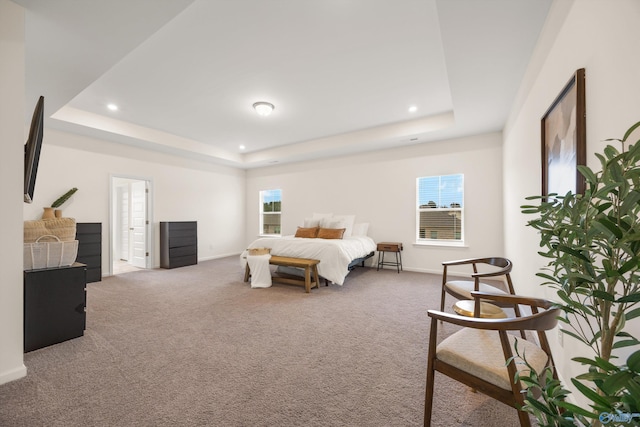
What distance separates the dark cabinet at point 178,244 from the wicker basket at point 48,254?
3.31 m

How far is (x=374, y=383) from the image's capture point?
1.78 metres

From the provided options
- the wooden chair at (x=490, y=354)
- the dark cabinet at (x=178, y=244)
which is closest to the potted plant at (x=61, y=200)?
the dark cabinet at (x=178, y=244)

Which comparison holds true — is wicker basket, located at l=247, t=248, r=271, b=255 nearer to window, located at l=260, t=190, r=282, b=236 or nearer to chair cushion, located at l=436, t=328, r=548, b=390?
window, located at l=260, t=190, r=282, b=236

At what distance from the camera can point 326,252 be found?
4.13 meters

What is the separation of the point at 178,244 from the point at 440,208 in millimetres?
5790

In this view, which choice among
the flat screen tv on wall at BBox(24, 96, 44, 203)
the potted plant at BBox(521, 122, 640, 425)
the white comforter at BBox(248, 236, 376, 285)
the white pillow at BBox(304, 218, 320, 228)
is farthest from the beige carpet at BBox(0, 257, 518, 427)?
the white pillow at BBox(304, 218, 320, 228)

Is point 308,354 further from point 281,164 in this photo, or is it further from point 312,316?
point 281,164

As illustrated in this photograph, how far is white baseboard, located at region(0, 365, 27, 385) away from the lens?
1788 millimetres

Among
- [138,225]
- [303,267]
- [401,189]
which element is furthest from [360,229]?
[138,225]

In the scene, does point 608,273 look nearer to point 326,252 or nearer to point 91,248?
point 326,252

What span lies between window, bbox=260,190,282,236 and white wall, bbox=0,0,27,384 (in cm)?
561

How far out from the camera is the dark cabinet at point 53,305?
2248 mm

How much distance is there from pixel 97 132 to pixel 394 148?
5.71 metres

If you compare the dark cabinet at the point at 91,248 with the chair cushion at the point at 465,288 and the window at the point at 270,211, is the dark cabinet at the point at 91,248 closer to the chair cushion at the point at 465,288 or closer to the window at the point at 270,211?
the window at the point at 270,211
